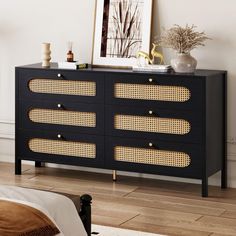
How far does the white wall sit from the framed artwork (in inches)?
3.5

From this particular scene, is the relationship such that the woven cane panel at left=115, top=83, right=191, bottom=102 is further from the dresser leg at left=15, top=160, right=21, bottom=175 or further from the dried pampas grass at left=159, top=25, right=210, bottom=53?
the dresser leg at left=15, top=160, right=21, bottom=175

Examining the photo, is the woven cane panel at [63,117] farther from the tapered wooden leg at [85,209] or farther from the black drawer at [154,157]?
the tapered wooden leg at [85,209]

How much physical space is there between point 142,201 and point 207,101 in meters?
0.83

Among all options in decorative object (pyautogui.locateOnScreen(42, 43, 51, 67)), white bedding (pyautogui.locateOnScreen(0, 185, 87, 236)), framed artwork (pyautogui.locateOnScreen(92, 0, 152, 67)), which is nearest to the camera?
white bedding (pyautogui.locateOnScreen(0, 185, 87, 236))

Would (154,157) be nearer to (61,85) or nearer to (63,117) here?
(63,117)

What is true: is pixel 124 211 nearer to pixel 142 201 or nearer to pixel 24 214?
pixel 142 201

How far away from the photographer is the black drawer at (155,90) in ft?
17.0

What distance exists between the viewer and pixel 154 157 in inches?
213

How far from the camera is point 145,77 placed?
210 inches

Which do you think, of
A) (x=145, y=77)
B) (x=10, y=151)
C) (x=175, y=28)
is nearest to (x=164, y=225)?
(x=145, y=77)

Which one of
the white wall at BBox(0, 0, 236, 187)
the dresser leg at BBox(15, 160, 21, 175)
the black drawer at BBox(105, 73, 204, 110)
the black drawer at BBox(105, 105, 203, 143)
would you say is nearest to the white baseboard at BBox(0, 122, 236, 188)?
the white wall at BBox(0, 0, 236, 187)

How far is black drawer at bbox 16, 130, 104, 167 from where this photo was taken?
5645 millimetres

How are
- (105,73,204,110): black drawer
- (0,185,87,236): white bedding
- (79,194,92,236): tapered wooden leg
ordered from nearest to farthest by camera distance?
(0,185,87,236): white bedding
(79,194,92,236): tapered wooden leg
(105,73,204,110): black drawer

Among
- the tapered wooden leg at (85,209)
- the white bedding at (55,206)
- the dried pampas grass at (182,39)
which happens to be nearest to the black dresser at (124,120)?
the dried pampas grass at (182,39)
